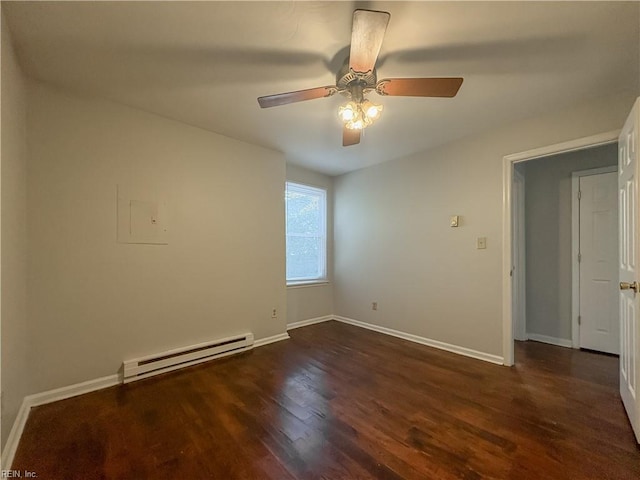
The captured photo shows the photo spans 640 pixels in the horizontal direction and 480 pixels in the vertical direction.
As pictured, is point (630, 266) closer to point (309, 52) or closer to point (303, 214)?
point (309, 52)

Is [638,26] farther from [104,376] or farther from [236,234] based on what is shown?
[104,376]

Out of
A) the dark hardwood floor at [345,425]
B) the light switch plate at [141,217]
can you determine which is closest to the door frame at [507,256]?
the dark hardwood floor at [345,425]

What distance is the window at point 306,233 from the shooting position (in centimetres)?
417

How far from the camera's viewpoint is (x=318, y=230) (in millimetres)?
4559

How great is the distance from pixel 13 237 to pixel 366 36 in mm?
2334

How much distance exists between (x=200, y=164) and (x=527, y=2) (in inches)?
111

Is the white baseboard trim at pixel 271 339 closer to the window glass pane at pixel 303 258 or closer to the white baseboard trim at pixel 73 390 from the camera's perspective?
the window glass pane at pixel 303 258

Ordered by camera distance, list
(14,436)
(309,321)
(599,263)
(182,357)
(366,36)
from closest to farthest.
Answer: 1. (366,36)
2. (14,436)
3. (182,357)
4. (599,263)
5. (309,321)

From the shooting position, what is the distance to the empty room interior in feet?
4.99

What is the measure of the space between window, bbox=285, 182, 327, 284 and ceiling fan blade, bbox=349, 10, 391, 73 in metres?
2.61

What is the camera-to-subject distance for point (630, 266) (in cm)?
181

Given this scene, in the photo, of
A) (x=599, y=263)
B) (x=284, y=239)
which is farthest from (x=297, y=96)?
(x=599, y=263)

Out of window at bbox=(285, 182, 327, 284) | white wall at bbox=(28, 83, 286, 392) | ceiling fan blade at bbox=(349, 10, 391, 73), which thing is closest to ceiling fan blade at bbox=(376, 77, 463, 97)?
ceiling fan blade at bbox=(349, 10, 391, 73)

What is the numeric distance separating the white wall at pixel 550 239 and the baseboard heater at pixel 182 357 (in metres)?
3.65
